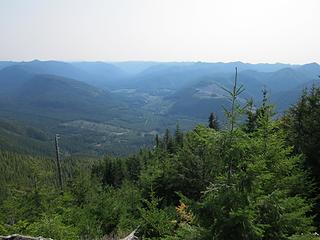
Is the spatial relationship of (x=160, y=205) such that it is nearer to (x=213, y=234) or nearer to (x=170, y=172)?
(x=170, y=172)

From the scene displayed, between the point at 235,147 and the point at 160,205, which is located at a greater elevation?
the point at 235,147

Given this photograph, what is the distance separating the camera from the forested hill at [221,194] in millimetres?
8758

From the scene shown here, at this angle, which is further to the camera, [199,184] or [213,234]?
[199,184]

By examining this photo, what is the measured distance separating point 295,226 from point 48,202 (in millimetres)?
17665

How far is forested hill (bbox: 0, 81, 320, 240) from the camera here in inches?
345

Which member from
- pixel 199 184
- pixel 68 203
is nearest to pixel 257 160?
pixel 199 184

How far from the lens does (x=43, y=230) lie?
1542 cm

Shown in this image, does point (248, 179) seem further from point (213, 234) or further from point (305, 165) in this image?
point (305, 165)

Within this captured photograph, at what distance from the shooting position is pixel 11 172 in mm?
114438

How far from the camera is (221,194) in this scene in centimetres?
865

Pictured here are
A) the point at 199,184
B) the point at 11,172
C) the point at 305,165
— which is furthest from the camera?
the point at 11,172

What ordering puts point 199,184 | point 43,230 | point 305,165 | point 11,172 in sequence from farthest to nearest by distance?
point 11,172
point 305,165
point 199,184
point 43,230

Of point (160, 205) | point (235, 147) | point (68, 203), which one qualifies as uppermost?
point (235, 147)

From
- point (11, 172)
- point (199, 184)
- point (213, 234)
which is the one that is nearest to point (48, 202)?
point (199, 184)
